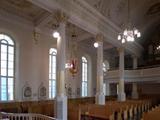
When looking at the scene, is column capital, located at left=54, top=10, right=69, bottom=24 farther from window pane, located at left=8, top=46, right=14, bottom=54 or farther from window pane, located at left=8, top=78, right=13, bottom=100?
window pane, located at left=8, top=78, right=13, bottom=100

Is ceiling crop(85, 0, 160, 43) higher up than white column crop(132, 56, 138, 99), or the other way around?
ceiling crop(85, 0, 160, 43)

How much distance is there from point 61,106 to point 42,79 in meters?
6.51

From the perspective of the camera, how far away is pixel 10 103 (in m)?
13.0

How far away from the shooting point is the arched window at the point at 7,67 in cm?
1369

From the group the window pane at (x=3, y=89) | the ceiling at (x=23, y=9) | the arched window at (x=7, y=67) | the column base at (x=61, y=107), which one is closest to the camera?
the column base at (x=61, y=107)

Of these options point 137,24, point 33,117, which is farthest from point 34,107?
point 137,24

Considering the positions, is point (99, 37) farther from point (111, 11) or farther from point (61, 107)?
point (61, 107)

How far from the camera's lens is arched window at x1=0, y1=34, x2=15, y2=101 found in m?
13.7

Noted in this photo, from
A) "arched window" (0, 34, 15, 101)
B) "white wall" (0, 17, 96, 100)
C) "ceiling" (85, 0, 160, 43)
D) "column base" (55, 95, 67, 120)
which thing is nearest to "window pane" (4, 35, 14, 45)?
"arched window" (0, 34, 15, 101)

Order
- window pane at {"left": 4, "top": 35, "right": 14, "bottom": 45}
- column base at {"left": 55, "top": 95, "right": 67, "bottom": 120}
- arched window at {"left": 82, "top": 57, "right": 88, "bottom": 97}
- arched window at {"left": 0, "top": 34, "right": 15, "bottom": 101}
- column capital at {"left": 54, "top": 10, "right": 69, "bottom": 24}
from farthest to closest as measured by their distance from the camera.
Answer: arched window at {"left": 82, "top": 57, "right": 88, "bottom": 97} → window pane at {"left": 4, "top": 35, "right": 14, "bottom": 45} → arched window at {"left": 0, "top": 34, "right": 15, "bottom": 101} → column capital at {"left": 54, "top": 10, "right": 69, "bottom": 24} → column base at {"left": 55, "top": 95, "right": 67, "bottom": 120}

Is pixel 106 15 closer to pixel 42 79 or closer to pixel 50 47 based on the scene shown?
pixel 50 47

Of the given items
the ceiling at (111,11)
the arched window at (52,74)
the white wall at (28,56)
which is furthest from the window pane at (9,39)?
the arched window at (52,74)

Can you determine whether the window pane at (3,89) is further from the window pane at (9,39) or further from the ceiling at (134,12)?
the ceiling at (134,12)

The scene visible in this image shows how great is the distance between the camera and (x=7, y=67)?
1405cm
